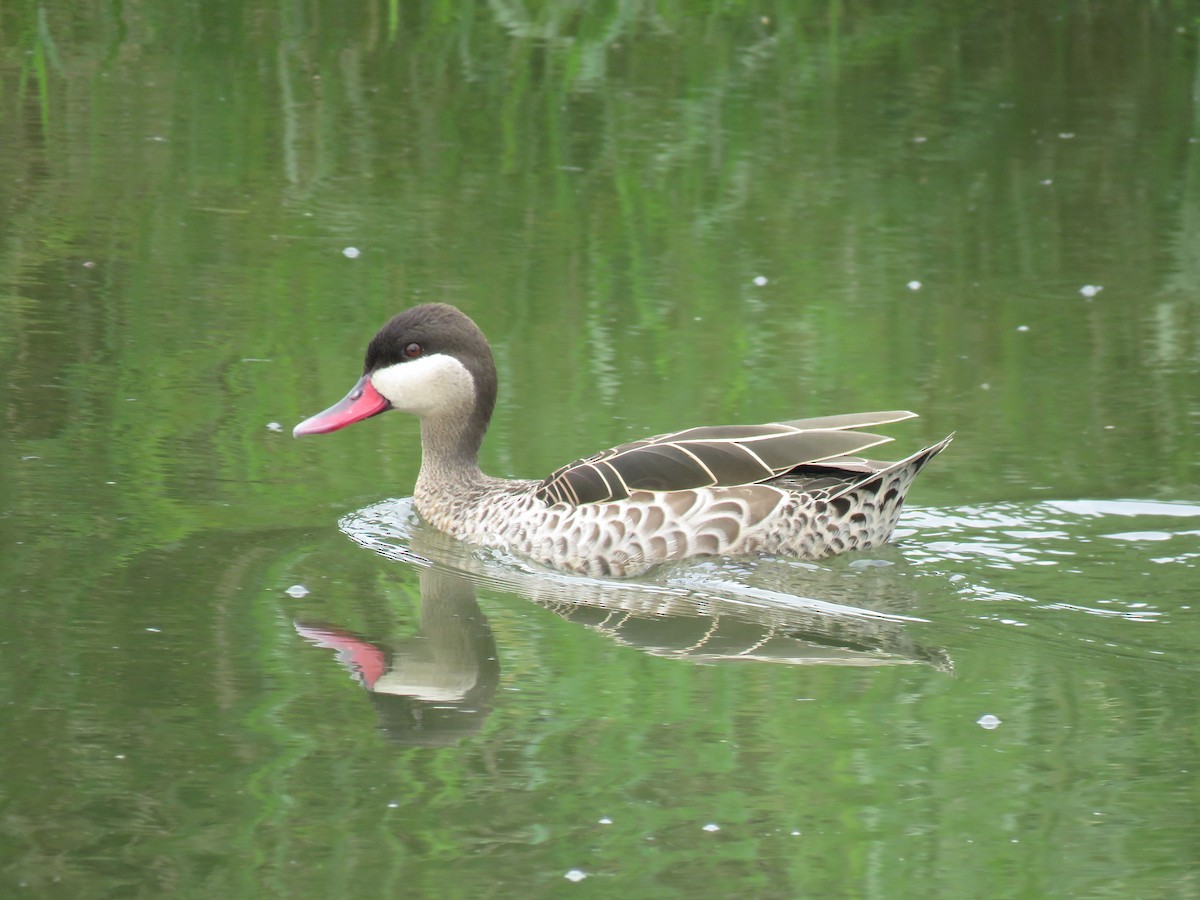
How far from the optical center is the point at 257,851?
5426mm

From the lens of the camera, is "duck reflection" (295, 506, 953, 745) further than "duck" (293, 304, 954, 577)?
No

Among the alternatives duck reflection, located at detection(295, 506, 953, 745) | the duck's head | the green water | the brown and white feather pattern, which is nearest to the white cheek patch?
the duck's head

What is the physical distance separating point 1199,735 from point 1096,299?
5.67 m

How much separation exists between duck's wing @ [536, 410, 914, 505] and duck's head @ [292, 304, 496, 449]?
0.88 meters

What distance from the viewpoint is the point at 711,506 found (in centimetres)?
810

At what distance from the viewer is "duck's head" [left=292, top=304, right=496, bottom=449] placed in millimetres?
8664

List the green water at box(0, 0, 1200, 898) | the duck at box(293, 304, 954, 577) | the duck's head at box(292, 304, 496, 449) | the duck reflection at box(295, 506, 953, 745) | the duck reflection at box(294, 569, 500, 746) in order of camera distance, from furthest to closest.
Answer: the duck's head at box(292, 304, 496, 449) < the duck at box(293, 304, 954, 577) < the duck reflection at box(295, 506, 953, 745) < the duck reflection at box(294, 569, 500, 746) < the green water at box(0, 0, 1200, 898)

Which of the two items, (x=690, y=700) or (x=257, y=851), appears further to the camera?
(x=690, y=700)

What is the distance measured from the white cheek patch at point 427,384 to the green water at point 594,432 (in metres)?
0.45

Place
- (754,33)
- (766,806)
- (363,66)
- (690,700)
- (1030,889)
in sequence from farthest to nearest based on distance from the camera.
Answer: (754,33)
(363,66)
(690,700)
(766,806)
(1030,889)

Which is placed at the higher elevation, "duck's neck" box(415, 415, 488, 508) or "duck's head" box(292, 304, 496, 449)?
"duck's head" box(292, 304, 496, 449)

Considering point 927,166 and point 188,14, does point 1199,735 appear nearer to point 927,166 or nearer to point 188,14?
point 927,166

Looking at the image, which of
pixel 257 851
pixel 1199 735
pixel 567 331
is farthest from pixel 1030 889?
pixel 567 331

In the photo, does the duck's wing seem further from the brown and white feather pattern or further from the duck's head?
the duck's head
